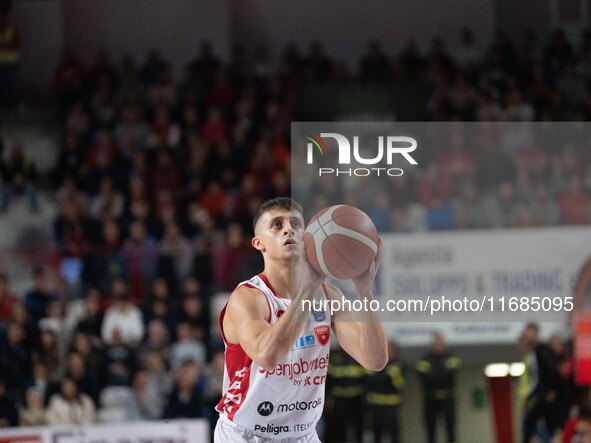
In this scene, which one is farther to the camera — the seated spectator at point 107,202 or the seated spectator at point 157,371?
the seated spectator at point 107,202

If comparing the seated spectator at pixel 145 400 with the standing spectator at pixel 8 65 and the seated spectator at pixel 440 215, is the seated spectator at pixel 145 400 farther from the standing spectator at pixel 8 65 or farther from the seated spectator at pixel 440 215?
the standing spectator at pixel 8 65

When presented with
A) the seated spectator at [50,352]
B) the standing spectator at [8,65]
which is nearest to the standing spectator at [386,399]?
the seated spectator at [50,352]

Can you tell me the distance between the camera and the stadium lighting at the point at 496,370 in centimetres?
1078

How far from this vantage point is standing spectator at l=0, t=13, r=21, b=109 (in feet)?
52.1

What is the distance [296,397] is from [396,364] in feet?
17.5

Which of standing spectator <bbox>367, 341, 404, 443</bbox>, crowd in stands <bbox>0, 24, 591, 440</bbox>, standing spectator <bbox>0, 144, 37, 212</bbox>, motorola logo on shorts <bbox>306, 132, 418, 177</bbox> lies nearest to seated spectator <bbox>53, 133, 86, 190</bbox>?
crowd in stands <bbox>0, 24, 591, 440</bbox>

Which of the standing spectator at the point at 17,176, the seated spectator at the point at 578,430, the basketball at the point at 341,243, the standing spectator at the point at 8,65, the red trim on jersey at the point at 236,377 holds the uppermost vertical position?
the standing spectator at the point at 8,65

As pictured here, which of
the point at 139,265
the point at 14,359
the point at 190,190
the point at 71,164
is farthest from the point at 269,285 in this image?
the point at 71,164

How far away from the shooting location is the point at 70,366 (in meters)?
10.7

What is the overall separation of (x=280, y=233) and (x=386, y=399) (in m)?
5.41

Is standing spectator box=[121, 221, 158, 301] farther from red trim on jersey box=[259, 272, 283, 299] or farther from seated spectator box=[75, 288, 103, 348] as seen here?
red trim on jersey box=[259, 272, 283, 299]

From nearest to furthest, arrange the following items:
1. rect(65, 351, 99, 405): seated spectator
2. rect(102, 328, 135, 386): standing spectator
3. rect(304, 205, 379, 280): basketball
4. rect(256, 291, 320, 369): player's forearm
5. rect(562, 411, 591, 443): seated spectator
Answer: rect(256, 291, 320, 369): player's forearm, rect(304, 205, 379, 280): basketball, rect(562, 411, 591, 443): seated spectator, rect(65, 351, 99, 405): seated spectator, rect(102, 328, 135, 386): standing spectator

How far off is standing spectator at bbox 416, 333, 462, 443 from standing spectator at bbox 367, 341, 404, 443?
27cm

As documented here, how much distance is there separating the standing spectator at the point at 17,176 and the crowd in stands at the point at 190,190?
4 cm
